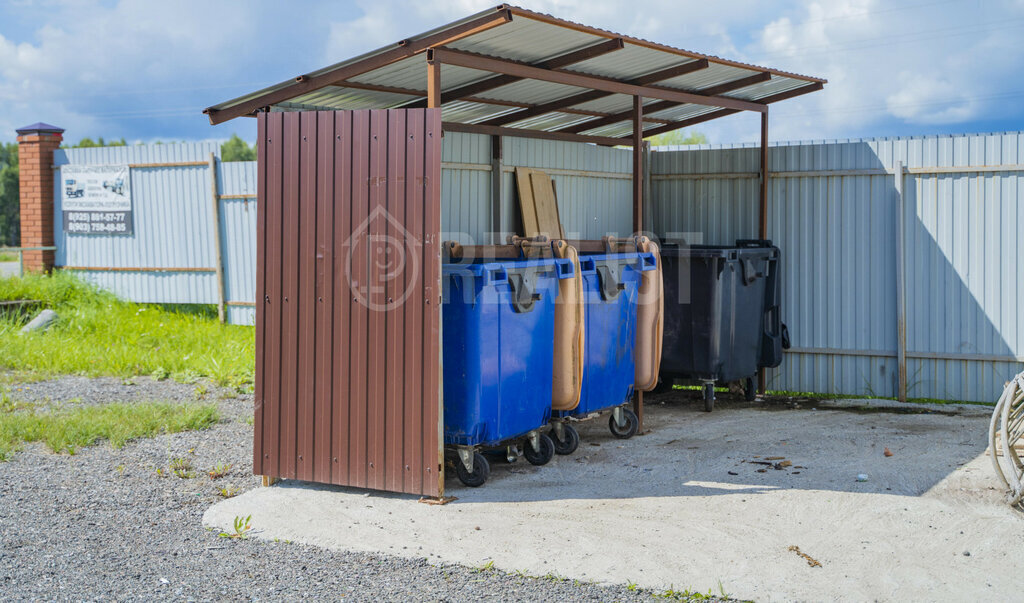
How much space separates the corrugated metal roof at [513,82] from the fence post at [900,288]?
→ 132cm

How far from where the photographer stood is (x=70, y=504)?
5.86 meters

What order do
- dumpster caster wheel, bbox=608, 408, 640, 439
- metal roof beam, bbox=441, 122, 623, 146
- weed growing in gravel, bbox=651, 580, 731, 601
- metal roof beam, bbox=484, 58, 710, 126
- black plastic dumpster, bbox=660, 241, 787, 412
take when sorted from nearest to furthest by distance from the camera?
weed growing in gravel, bbox=651, 580, 731, 601
dumpster caster wheel, bbox=608, 408, 640, 439
metal roof beam, bbox=484, 58, 710, 126
black plastic dumpster, bbox=660, 241, 787, 412
metal roof beam, bbox=441, 122, 623, 146

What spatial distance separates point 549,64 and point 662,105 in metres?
2.85

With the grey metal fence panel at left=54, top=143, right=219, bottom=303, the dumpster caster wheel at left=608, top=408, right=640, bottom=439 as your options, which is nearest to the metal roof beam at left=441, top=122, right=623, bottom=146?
the dumpster caster wheel at left=608, top=408, right=640, bottom=439

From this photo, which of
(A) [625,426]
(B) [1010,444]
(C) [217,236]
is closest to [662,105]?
(A) [625,426]

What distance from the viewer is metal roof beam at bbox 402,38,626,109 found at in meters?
6.85

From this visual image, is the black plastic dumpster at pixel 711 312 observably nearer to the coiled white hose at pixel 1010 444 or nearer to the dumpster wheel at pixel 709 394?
the dumpster wheel at pixel 709 394

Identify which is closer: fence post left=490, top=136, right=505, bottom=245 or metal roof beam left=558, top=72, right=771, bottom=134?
metal roof beam left=558, top=72, right=771, bottom=134

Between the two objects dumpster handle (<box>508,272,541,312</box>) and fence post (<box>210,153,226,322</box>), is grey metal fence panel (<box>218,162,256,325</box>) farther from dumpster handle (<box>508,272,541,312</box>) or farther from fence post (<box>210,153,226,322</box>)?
dumpster handle (<box>508,272,541,312</box>)

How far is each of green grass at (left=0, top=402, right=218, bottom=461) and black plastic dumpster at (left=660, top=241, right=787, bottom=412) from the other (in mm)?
4130

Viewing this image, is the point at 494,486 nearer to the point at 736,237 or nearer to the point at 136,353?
the point at 736,237

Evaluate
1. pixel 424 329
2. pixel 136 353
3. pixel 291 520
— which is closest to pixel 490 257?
pixel 424 329

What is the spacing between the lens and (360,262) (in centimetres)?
584

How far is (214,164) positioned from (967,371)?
10.4 m
